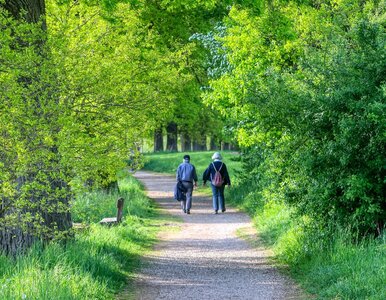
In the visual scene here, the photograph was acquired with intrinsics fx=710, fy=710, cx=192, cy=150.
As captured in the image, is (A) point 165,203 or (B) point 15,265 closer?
(B) point 15,265

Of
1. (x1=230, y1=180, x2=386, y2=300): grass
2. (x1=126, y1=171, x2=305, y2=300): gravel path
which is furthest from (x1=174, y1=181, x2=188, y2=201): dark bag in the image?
(x1=230, y1=180, x2=386, y2=300): grass

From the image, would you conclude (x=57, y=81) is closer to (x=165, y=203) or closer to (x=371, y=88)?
(x=371, y=88)

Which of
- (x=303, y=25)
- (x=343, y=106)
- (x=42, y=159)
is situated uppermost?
(x=303, y=25)

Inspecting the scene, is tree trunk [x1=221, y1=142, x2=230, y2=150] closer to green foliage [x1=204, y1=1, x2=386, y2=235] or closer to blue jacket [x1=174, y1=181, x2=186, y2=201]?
blue jacket [x1=174, y1=181, x2=186, y2=201]

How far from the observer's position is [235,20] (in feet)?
60.0

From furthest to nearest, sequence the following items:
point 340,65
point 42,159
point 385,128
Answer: point 340,65 → point 385,128 → point 42,159

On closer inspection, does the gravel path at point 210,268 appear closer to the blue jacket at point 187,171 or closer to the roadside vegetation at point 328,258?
the roadside vegetation at point 328,258

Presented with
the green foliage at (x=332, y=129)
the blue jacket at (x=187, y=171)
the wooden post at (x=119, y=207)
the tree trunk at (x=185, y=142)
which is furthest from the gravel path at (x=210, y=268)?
the tree trunk at (x=185, y=142)

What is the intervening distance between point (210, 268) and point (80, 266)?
3.10m

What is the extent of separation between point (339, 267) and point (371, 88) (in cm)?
271

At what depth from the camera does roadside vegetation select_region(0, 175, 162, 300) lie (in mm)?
8086

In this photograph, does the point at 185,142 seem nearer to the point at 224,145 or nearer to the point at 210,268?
the point at 224,145

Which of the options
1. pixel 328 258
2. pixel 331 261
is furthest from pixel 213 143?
pixel 331 261

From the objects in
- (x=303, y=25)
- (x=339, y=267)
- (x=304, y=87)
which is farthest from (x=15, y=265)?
(x=303, y=25)
